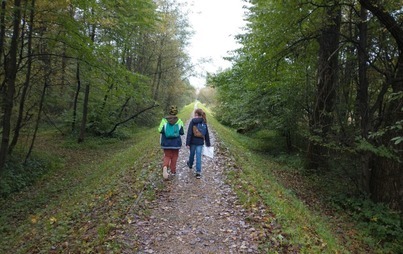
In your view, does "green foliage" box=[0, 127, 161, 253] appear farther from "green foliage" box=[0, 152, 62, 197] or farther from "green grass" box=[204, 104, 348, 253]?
"green grass" box=[204, 104, 348, 253]

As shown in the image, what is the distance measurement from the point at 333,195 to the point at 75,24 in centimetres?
1081

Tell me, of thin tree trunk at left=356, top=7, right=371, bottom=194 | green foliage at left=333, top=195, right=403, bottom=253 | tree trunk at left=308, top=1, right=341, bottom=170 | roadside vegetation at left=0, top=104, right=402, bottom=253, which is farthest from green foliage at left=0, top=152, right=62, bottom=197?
thin tree trunk at left=356, top=7, right=371, bottom=194

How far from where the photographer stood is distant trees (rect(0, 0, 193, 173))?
34.7ft

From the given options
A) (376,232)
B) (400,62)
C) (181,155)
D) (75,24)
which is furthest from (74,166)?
(400,62)

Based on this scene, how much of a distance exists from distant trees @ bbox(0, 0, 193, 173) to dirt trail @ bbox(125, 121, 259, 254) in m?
5.31

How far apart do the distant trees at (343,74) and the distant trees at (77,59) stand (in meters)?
5.49

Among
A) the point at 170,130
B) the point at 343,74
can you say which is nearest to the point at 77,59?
the point at 170,130

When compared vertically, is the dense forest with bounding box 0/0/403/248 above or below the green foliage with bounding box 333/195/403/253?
above

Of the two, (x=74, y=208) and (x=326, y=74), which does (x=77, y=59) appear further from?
(x=326, y=74)

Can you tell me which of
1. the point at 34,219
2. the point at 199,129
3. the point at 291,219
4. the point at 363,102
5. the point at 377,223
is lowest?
the point at 34,219

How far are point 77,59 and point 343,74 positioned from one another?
380 inches

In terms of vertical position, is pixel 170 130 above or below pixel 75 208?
above

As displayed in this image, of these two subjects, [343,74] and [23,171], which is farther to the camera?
[23,171]

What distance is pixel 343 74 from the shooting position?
10.8 metres
